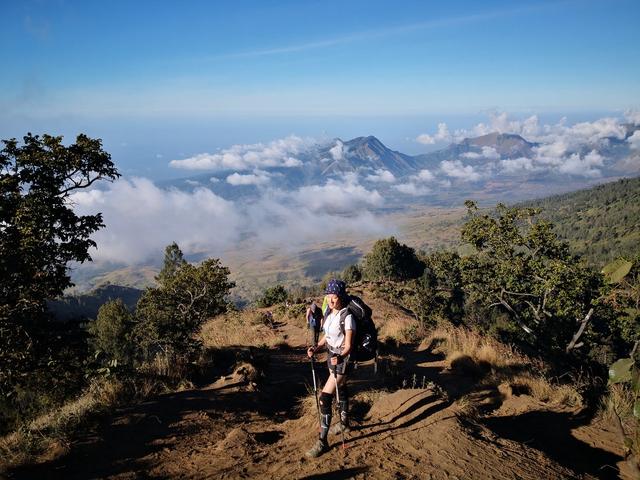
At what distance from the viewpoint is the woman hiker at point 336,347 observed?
19.2ft

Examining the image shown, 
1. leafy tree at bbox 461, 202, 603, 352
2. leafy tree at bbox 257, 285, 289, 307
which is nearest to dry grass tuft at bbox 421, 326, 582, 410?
leafy tree at bbox 461, 202, 603, 352

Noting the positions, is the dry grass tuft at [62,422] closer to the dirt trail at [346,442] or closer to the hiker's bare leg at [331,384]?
the dirt trail at [346,442]

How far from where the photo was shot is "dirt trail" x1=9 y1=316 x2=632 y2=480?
17.2 feet

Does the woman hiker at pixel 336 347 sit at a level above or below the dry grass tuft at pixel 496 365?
above

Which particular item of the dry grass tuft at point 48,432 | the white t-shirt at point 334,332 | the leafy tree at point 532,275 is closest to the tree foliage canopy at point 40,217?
A: the dry grass tuft at point 48,432

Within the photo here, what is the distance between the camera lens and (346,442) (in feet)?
19.8

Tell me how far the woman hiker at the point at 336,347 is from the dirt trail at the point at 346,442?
0.39m

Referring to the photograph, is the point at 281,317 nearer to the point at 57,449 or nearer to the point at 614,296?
the point at 614,296

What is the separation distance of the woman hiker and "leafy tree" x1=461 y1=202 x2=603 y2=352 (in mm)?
11549

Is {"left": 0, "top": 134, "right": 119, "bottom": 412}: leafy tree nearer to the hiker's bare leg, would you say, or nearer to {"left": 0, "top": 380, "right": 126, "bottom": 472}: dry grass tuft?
{"left": 0, "top": 380, "right": 126, "bottom": 472}: dry grass tuft

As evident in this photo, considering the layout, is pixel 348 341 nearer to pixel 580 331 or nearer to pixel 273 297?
pixel 580 331

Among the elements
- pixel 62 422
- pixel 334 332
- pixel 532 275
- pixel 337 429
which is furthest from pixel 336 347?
pixel 532 275

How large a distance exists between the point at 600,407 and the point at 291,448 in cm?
604

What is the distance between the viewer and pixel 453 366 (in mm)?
11406
